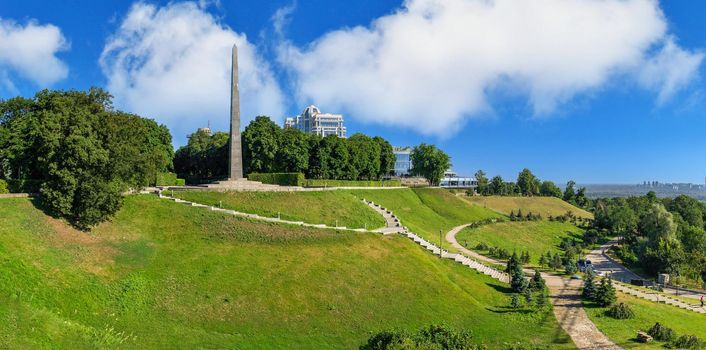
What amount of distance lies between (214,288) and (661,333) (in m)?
34.3

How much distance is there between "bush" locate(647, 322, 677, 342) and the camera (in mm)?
34594

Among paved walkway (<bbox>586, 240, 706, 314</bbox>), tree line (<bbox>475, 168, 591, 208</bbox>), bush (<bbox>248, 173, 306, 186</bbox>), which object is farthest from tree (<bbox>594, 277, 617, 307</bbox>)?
tree line (<bbox>475, 168, 591, 208</bbox>)

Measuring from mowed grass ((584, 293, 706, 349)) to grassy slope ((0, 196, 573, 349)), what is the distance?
4308mm

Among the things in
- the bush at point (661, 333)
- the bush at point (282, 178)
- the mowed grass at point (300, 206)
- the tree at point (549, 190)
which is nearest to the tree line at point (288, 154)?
the bush at point (282, 178)

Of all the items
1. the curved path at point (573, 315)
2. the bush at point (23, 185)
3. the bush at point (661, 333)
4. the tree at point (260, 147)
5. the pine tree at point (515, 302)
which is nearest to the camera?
the curved path at point (573, 315)

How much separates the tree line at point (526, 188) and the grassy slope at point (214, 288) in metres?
108

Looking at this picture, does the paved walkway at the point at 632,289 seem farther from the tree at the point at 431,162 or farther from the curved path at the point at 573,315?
the tree at the point at 431,162

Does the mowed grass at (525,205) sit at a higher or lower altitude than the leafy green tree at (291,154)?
lower

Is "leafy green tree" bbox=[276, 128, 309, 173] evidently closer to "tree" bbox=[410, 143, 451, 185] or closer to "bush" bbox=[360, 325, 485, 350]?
"tree" bbox=[410, 143, 451, 185]

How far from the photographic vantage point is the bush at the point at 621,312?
39.2m

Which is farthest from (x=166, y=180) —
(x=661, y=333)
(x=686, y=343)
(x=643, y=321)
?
(x=686, y=343)

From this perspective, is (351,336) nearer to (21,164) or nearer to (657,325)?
(657,325)

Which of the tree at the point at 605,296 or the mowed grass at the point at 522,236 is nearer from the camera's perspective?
the tree at the point at 605,296

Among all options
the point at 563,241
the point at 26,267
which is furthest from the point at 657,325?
the point at 563,241
